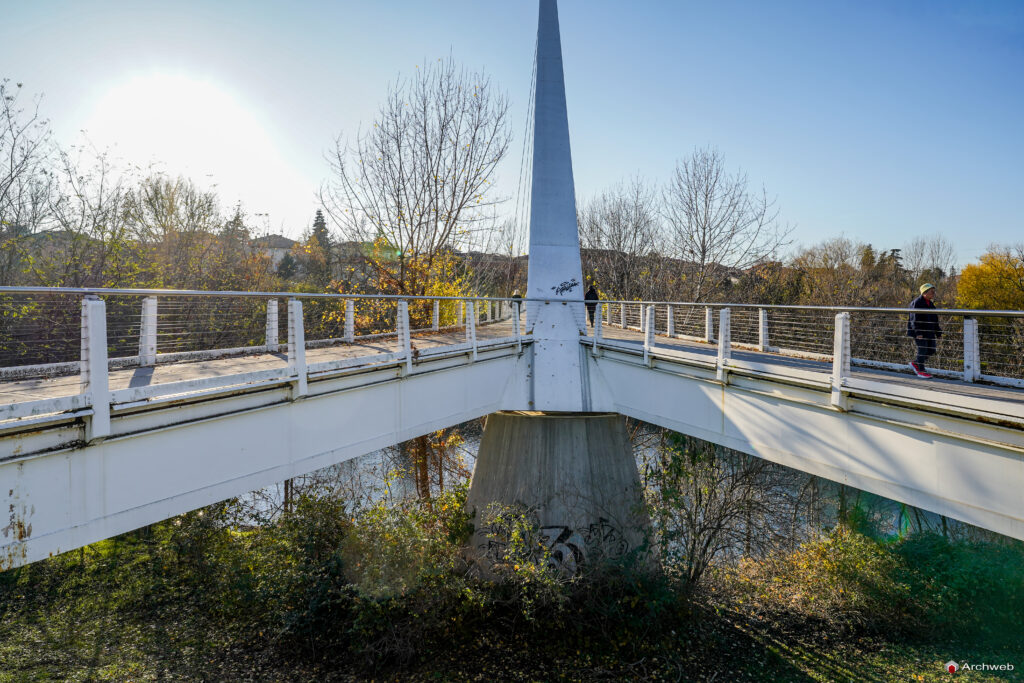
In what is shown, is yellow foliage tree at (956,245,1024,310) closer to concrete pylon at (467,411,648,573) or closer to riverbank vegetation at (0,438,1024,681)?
riverbank vegetation at (0,438,1024,681)

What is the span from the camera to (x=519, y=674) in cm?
1029

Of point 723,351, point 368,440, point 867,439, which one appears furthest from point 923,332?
point 368,440

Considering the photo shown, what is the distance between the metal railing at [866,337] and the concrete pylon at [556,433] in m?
1.34

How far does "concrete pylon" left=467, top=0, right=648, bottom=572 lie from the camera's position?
39.3 feet

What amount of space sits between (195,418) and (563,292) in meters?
9.78

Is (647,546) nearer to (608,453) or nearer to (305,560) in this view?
(608,453)

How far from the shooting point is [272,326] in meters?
7.89

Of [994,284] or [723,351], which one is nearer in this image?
[723,351]

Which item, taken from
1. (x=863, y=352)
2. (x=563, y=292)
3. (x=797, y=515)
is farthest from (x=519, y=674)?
(x=797, y=515)

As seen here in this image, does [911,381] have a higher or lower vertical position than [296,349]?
lower

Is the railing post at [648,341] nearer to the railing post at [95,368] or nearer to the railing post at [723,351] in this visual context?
the railing post at [723,351]

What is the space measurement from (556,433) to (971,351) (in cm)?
801

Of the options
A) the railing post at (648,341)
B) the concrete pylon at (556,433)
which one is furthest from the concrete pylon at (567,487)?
the railing post at (648,341)

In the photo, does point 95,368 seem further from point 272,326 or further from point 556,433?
point 556,433
